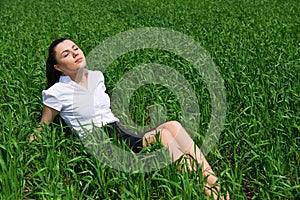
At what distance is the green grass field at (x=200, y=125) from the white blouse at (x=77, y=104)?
138 mm

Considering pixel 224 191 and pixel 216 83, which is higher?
pixel 216 83

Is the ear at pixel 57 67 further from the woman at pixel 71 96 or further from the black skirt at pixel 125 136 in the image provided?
the black skirt at pixel 125 136

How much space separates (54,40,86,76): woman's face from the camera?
3633mm

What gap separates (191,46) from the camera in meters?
7.45

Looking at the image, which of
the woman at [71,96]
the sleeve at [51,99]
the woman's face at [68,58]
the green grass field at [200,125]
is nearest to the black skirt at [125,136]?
the woman at [71,96]

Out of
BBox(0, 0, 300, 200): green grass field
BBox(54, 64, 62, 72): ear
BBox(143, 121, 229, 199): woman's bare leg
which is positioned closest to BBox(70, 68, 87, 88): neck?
BBox(54, 64, 62, 72): ear

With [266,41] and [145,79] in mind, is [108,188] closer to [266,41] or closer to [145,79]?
[145,79]

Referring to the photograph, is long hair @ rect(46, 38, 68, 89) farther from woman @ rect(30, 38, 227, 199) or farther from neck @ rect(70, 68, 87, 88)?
neck @ rect(70, 68, 87, 88)

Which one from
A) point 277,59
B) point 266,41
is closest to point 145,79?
point 277,59

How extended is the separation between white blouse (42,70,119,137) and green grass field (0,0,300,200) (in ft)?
0.45

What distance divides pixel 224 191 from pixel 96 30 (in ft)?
25.4

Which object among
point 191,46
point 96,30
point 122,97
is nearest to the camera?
point 122,97

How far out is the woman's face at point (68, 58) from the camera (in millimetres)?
3633

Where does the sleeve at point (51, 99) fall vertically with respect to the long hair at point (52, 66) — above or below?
below
